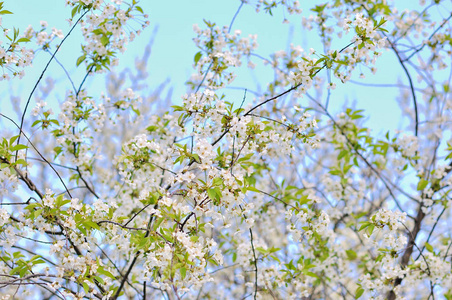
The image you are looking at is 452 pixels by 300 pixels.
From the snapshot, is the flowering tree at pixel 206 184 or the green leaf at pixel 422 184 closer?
the flowering tree at pixel 206 184

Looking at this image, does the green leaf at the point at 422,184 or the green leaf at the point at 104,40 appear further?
Result: the green leaf at the point at 422,184

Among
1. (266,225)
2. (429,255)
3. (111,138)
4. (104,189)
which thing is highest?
(111,138)

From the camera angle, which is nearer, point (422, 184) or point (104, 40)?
point (104, 40)

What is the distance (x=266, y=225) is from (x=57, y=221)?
2459 mm

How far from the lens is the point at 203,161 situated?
2.17 meters

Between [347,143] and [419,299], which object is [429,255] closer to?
[347,143]

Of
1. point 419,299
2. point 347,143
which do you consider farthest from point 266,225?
point 419,299

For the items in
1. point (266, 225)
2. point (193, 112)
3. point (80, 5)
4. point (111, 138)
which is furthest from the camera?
point (111, 138)

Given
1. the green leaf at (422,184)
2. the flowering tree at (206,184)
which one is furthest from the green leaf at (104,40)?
the green leaf at (422,184)

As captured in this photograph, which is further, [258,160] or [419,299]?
[419,299]

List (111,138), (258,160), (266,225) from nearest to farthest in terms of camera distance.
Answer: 1. (258,160)
2. (266,225)
3. (111,138)

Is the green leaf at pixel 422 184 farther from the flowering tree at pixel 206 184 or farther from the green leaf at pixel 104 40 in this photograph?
the green leaf at pixel 104 40

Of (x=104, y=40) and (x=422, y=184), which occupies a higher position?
(x=104, y=40)

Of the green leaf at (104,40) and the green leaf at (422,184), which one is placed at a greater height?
the green leaf at (104,40)
